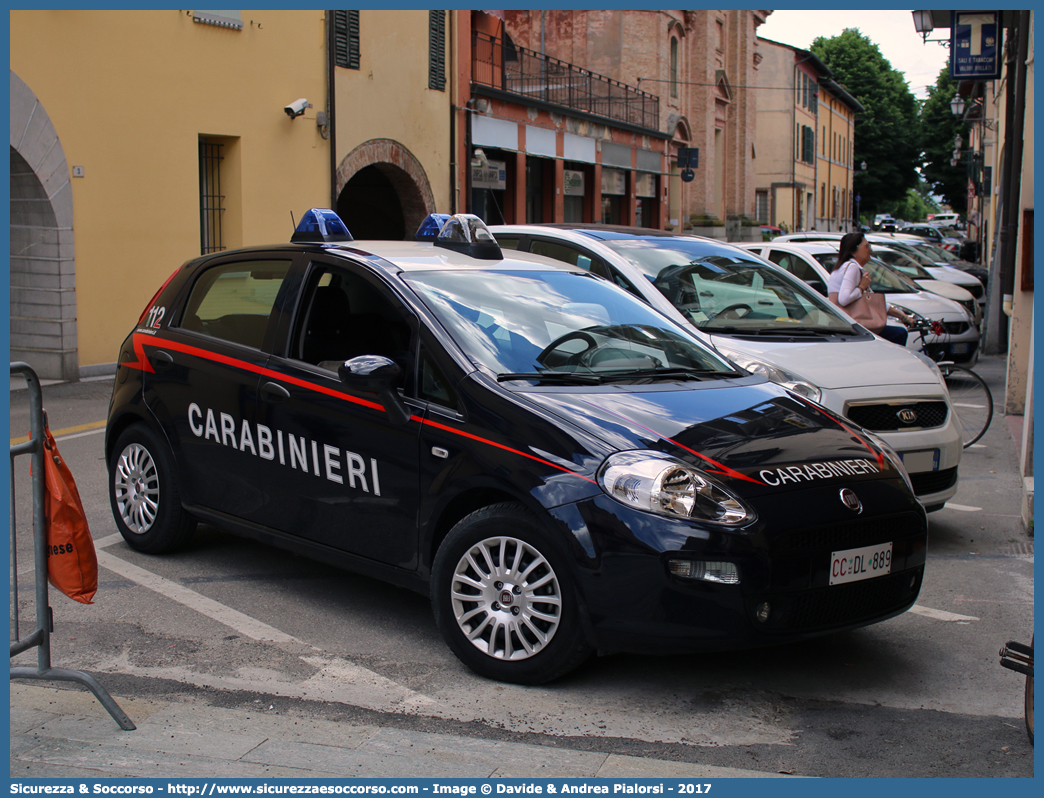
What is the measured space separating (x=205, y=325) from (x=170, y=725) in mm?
2488

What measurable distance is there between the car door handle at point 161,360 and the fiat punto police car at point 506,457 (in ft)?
0.06

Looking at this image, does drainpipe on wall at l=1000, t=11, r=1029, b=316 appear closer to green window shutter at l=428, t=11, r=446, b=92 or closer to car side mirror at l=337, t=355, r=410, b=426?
car side mirror at l=337, t=355, r=410, b=426

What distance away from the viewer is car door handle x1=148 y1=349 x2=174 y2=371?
18.5 feet

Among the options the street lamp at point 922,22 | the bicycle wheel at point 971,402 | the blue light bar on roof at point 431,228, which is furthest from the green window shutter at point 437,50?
the blue light bar on roof at point 431,228

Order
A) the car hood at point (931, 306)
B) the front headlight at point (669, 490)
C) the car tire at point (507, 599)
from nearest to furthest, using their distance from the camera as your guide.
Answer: the front headlight at point (669, 490)
the car tire at point (507, 599)
the car hood at point (931, 306)

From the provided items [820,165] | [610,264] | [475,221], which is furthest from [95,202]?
[820,165]

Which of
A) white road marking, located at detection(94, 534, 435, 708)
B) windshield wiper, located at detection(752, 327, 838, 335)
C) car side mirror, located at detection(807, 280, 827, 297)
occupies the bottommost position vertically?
white road marking, located at detection(94, 534, 435, 708)

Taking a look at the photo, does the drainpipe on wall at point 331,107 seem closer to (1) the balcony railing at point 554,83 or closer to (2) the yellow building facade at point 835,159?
(1) the balcony railing at point 554,83

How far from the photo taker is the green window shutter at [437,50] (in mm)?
22500

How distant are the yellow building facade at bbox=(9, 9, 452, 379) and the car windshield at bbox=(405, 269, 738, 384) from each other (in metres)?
9.82

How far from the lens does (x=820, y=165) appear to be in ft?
243

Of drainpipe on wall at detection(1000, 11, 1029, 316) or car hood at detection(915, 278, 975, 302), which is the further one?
car hood at detection(915, 278, 975, 302)

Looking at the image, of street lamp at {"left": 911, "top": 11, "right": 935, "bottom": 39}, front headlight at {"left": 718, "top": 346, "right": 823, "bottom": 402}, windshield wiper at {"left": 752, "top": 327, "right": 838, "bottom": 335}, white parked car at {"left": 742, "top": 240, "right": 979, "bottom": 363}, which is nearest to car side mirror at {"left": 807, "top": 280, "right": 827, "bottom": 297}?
white parked car at {"left": 742, "top": 240, "right": 979, "bottom": 363}

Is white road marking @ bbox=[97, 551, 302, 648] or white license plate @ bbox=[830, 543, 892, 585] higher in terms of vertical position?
white license plate @ bbox=[830, 543, 892, 585]
